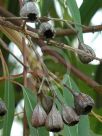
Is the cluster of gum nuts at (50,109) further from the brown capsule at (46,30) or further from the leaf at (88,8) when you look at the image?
the leaf at (88,8)

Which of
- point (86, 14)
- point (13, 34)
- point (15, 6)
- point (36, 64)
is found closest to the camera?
point (36, 64)

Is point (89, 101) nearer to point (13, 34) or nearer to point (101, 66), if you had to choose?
point (13, 34)

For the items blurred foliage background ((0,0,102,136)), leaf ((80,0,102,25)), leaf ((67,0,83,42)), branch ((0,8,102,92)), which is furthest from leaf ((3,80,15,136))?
leaf ((80,0,102,25))

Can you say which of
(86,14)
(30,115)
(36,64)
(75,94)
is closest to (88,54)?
(75,94)

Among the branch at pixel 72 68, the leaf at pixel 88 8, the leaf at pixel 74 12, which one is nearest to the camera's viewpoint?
the leaf at pixel 74 12

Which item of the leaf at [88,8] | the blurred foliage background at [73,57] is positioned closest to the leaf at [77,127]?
the blurred foliage background at [73,57]

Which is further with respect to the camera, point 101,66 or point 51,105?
point 101,66

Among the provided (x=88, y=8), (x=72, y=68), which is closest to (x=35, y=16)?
(x=72, y=68)
